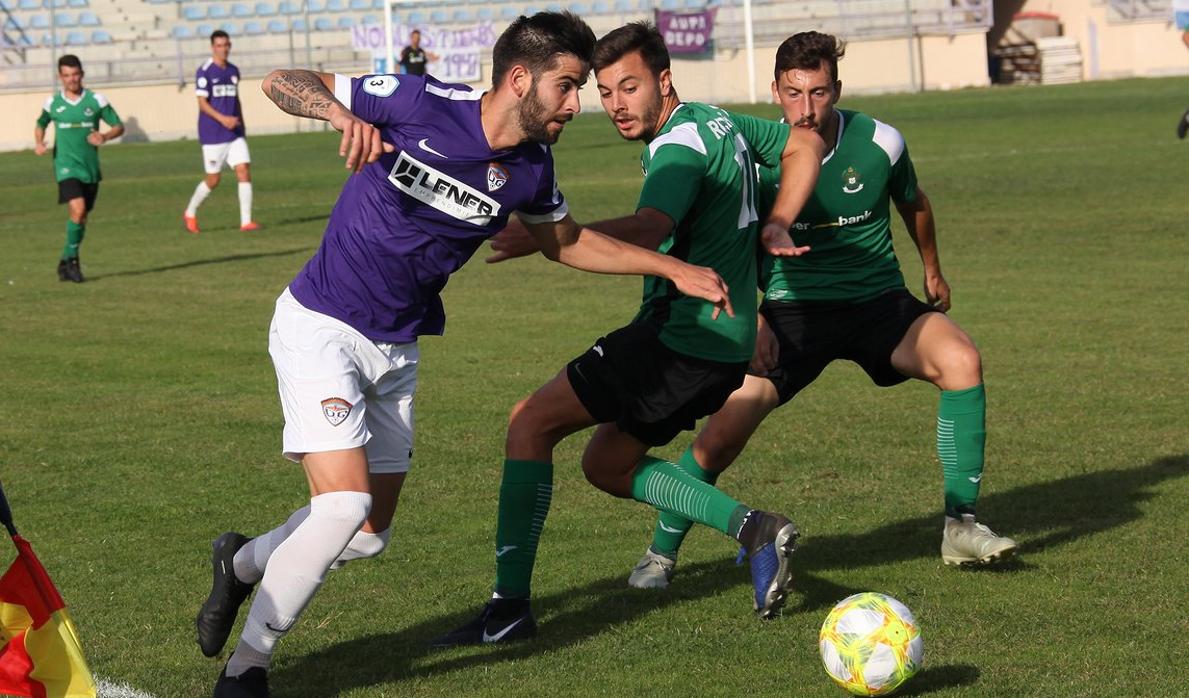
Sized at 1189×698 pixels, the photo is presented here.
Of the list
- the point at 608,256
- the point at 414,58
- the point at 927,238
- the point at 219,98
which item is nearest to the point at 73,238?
the point at 219,98

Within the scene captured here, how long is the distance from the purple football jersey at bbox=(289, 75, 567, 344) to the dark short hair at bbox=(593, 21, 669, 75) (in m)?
0.57

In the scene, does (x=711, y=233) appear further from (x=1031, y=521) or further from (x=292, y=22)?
(x=292, y=22)

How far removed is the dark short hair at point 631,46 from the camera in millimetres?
5219

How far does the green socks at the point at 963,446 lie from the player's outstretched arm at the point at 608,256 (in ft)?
5.09

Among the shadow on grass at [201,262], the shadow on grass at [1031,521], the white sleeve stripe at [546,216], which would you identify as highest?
the white sleeve stripe at [546,216]

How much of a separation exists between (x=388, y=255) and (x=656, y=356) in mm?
1106

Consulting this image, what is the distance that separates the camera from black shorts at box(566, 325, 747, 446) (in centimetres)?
537

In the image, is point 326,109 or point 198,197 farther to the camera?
point 198,197

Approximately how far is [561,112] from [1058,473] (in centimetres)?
380

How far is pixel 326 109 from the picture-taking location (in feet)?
14.6

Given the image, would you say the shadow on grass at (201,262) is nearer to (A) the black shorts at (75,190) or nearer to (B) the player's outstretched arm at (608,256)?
(A) the black shorts at (75,190)

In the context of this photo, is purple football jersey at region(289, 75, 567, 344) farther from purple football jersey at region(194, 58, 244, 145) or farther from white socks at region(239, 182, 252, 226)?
purple football jersey at region(194, 58, 244, 145)

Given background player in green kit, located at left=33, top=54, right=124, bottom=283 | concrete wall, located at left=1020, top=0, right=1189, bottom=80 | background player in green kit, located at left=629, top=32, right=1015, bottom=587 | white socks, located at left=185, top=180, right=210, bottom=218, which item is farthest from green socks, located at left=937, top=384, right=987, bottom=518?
concrete wall, located at left=1020, top=0, right=1189, bottom=80

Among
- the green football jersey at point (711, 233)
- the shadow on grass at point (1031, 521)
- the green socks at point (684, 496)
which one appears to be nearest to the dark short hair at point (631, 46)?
the green football jersey at point (711, 233)
